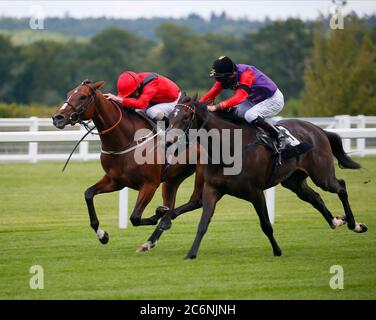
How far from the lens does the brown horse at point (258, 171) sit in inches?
364

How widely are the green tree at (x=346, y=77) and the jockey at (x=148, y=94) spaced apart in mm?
20098

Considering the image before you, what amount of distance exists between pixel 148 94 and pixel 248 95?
3.77 feet

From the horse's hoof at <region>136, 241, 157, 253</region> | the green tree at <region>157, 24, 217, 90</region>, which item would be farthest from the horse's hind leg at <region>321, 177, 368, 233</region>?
the green tree at <region>157, 24, 217, 90</region>

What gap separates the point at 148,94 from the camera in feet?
33.9

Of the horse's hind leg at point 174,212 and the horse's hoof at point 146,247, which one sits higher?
the horse's hind leg at point 174,212

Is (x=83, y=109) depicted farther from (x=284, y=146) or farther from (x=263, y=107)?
(x=284, y=146)

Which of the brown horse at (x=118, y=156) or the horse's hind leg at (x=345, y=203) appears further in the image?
the horse's hind leg at (x=345, y=203)

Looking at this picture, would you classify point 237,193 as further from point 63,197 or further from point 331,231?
point 63,197

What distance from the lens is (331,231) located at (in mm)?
11641

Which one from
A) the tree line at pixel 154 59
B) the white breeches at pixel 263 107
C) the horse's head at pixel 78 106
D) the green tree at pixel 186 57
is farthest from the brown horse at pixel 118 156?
the green tree at pixel 186 57

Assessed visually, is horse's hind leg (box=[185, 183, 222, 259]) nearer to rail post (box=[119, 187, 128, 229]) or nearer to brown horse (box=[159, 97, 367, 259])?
brown horse (box=[159, 97, 367, 259])

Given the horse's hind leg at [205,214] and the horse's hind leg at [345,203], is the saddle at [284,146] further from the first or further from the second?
the horse's hind leg at [205,214]
